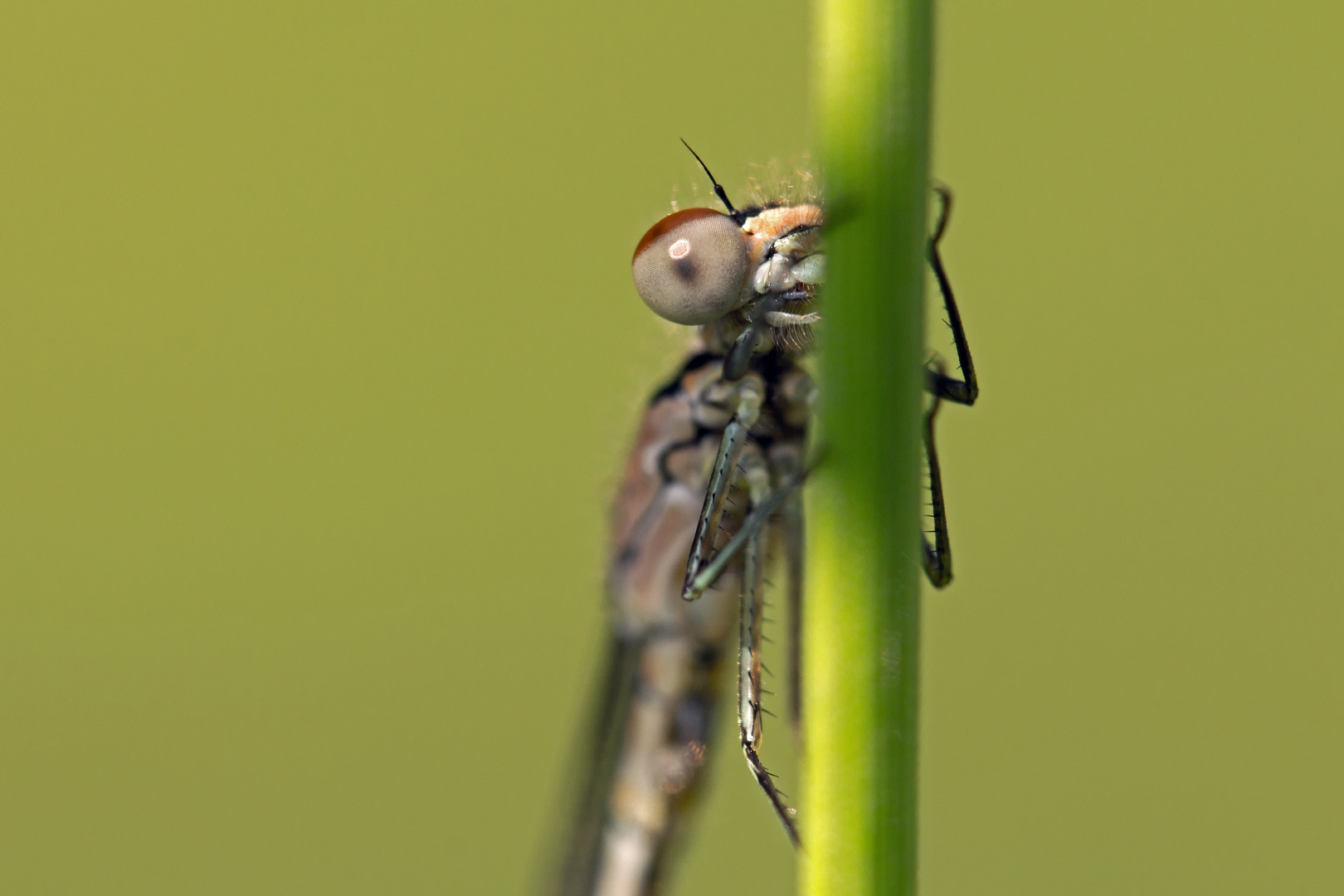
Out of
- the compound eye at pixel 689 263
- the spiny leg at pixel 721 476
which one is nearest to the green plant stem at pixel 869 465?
the compound eye at pixel 689 263

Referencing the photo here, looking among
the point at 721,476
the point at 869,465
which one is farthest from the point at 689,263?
the point at 869,465

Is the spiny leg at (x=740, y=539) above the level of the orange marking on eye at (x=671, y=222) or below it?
below

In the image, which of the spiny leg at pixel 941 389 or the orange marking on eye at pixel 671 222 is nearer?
the spiny leg at pixel 941 389

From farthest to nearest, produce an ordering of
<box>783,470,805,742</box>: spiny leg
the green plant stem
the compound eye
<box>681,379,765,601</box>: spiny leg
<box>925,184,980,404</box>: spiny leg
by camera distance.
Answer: <box>783,470,805,742</box>: spiny leg < <box>681,379,765,601</box>: spiny leg < the compound eye < <box>925,184,980,404</box>: spiny leg < the green plant stem

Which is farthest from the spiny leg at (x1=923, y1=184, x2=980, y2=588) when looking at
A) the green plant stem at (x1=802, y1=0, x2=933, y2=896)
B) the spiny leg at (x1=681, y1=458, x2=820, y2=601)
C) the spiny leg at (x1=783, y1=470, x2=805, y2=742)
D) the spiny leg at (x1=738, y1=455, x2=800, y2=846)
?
the green plant stem at (x1=802, y1=0, x2=933, y2=896)

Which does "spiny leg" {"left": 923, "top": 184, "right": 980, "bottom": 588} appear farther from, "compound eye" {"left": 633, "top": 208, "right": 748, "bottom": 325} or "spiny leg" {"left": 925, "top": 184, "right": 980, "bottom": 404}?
"compound eye" {"left": 633, "top": 208, "right": 748, "bottom": 325}

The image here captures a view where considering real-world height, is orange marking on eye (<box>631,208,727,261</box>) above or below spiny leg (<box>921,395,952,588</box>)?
Answer: above

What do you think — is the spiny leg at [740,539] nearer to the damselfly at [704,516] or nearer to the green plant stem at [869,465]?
the damselfly at [704,516]

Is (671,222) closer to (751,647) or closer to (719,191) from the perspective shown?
(719,191)
